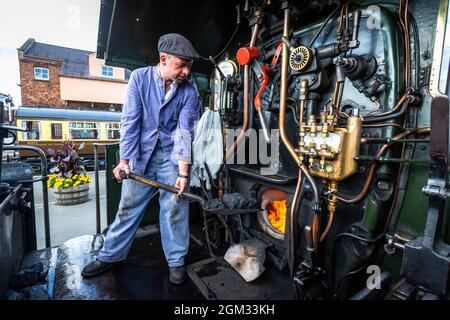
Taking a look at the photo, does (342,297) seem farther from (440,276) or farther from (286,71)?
(286,71)

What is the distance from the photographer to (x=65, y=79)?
50.8 feet

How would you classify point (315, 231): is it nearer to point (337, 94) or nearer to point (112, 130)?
point (337, 94)

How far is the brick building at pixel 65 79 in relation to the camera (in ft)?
47.8

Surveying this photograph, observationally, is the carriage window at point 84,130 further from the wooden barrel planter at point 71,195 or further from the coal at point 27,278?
the coal at point 27,278

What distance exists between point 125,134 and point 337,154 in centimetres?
152

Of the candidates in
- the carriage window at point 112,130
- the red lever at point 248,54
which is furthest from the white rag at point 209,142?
the carriage window at point 112,130

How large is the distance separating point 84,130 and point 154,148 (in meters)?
10.7

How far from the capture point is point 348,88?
1634 millimetres

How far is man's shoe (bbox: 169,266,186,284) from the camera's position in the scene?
75.6 inches

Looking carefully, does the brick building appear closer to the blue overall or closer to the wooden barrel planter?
the wooden barrel planter

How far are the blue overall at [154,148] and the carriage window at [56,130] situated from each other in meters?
10.4

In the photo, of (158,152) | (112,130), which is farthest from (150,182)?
(112,130)

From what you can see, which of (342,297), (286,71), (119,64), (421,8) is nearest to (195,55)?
(286,71)

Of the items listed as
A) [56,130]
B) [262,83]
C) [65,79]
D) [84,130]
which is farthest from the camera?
[65,79]
